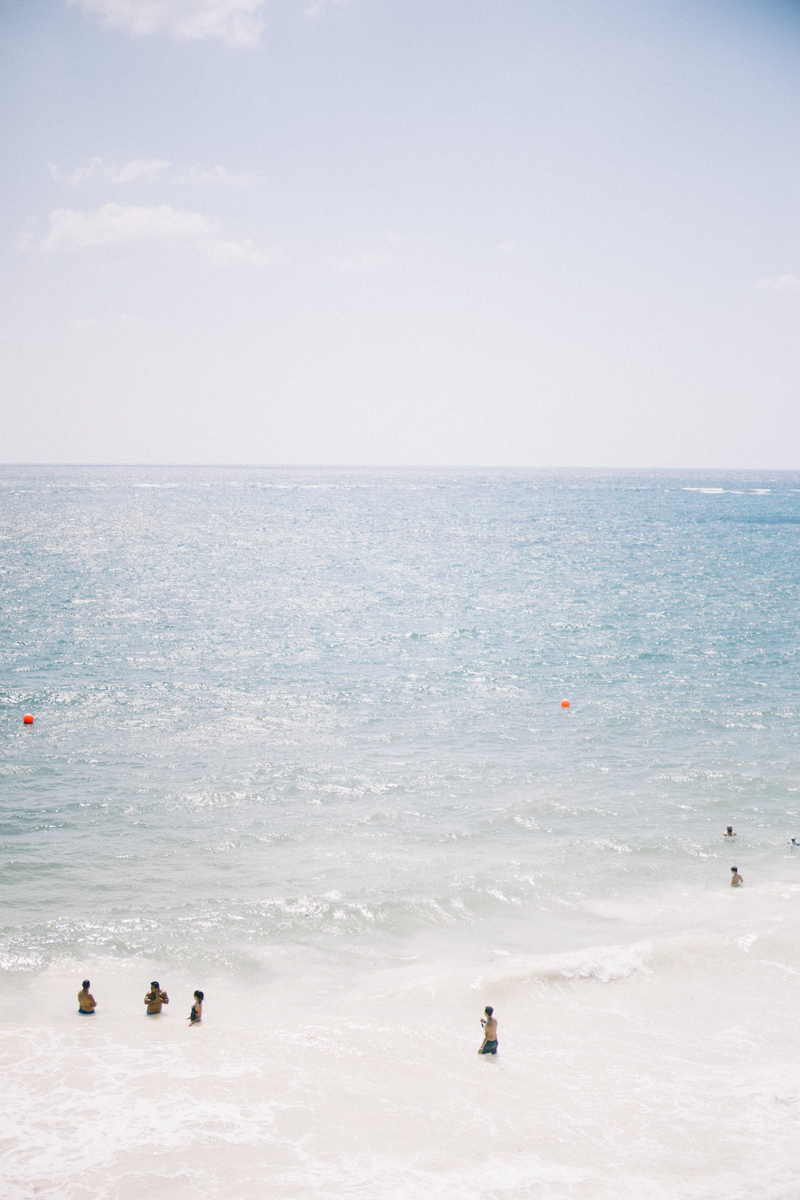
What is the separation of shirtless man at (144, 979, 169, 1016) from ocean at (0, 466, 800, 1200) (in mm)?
202

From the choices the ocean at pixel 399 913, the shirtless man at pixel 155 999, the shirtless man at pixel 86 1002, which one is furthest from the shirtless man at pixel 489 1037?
the shirtless man at pixel 86 1002

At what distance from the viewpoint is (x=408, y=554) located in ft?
337

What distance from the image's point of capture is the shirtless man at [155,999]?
16.4 meters

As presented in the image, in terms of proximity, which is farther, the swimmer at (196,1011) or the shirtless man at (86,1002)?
the shirtless man at (86,1002)

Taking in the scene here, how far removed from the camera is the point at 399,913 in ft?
69.1

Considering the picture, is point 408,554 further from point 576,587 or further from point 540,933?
point 540,933

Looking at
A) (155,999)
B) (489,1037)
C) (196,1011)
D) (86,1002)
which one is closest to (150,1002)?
(155,999)

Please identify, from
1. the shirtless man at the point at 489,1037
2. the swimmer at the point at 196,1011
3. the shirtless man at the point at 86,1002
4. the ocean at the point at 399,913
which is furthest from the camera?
the shirtless man at the point at 86,1002

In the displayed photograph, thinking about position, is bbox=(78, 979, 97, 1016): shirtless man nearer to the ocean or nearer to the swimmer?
the ocean

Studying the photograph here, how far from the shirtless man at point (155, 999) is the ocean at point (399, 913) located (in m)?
0.20

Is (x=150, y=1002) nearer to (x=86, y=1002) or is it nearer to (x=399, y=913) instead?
(x=86, y=1002)

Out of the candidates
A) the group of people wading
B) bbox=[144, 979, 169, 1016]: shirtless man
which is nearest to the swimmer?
the group of people wading

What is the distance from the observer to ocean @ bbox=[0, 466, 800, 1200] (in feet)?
42.3

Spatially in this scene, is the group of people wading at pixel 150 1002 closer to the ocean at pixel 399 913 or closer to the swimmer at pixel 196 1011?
the swimmer at pixel 196 1011
